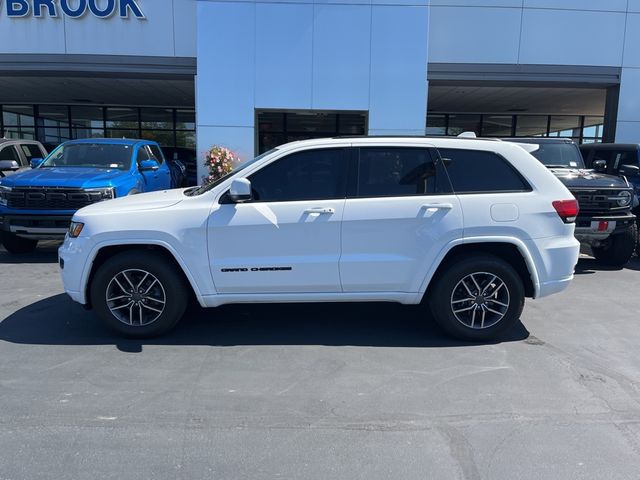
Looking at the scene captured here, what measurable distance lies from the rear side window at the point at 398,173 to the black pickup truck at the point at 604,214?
4.11 metres

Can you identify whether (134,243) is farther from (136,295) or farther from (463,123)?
(463,123)

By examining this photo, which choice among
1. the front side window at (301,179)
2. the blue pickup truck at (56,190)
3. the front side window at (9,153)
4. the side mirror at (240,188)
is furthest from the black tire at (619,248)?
the front side window at (9,153)

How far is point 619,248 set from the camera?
858cm

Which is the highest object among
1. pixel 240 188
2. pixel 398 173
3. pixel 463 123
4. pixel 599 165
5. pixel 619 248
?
pixel 463 123

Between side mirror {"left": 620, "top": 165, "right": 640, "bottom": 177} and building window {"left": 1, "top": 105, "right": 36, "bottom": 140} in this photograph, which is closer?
side mirror {"left": 620, "top": 165, "right": 640, "bottom": 177}

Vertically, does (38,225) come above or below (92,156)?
below

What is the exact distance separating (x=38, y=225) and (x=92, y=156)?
6.24ft

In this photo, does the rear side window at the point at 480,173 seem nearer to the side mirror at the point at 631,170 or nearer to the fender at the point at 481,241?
the fender at the point at 481,241

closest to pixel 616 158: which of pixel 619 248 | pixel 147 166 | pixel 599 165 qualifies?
pixel 599 165

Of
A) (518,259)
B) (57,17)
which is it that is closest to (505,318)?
(518,259)

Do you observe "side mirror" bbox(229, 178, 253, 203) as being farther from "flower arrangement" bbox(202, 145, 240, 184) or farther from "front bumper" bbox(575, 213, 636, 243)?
"flower arrangement" bbox(202, 145, 240, 184)

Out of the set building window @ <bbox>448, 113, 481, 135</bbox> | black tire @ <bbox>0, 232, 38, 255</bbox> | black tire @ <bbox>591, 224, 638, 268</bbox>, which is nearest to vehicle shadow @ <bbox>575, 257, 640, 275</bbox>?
black tire @ <bbox>591, 224, 638, 268</bbox>

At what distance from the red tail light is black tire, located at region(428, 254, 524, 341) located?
68cm

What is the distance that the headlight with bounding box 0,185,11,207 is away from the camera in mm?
8298
